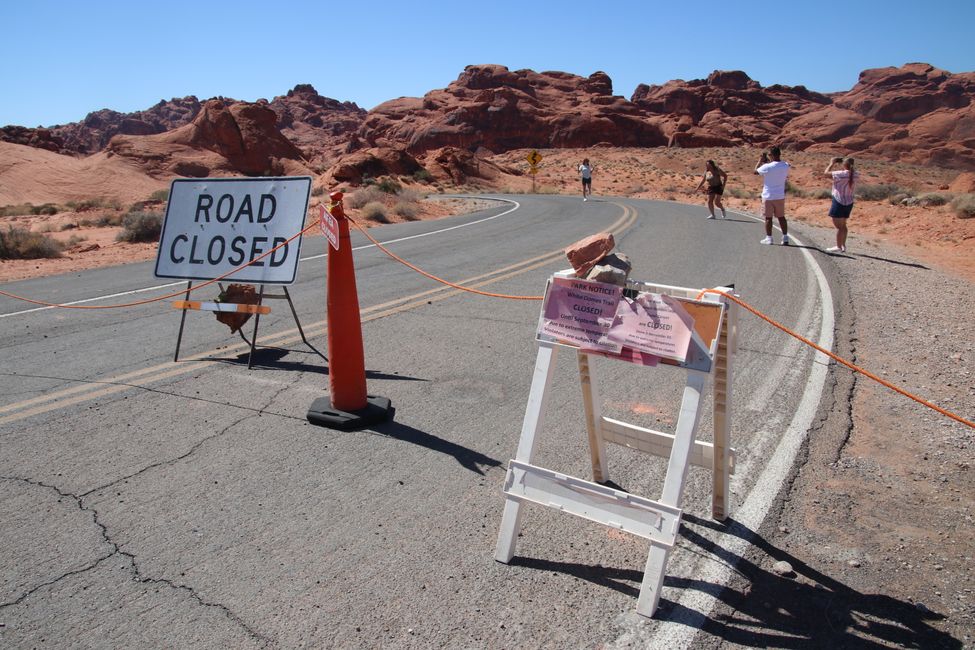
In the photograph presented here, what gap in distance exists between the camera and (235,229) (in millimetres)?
6887

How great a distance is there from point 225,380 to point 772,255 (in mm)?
10303

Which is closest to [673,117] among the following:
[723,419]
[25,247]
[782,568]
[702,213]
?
[702,213]

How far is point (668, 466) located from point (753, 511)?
716mm

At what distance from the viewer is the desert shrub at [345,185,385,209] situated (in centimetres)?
2441

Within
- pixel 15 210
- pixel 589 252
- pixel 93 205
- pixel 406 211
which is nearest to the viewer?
pixel 589 252

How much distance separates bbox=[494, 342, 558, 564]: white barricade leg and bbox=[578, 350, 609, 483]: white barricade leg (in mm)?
340

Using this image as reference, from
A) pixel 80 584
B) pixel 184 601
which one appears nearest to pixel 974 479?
pixel 184 601

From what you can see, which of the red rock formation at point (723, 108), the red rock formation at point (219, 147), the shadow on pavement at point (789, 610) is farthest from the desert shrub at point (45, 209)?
the red rock formation at point (723, 108)

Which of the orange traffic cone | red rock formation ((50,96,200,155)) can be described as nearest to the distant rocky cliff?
red rock formation ((50,96,200,155))

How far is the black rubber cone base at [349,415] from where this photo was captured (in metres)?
4.89

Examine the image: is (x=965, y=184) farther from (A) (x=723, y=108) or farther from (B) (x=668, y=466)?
(A) (x=723, y=108)

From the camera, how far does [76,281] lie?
11094 millimetres

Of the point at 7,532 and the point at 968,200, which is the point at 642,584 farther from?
the point at 968,200

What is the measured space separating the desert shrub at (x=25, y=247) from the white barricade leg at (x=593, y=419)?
1468 cm
